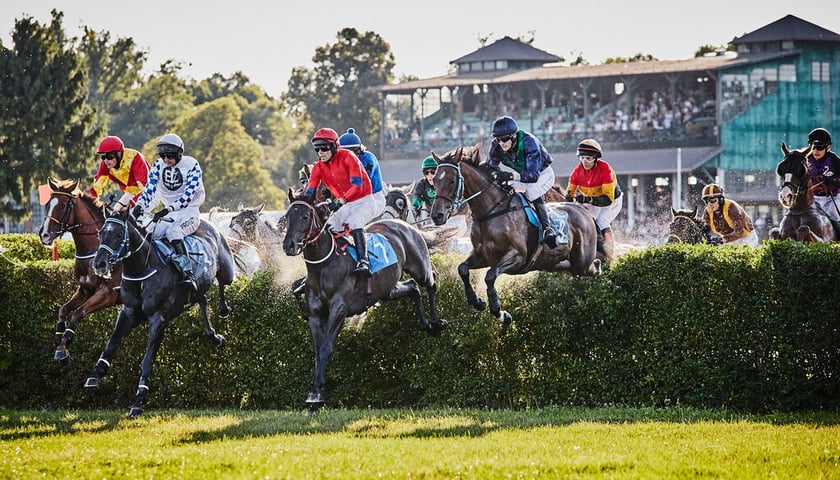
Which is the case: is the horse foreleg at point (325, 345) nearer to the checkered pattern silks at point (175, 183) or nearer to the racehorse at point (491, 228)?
the racehorse at point (491, 228)

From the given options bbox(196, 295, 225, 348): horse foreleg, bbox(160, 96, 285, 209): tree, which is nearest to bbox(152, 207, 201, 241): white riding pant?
bbox(196, 295, 225, 348): horse foreleg

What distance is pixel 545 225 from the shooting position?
12898mm

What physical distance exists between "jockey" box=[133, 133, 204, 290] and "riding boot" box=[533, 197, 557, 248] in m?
3.53

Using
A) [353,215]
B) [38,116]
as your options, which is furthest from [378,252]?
[38,116]

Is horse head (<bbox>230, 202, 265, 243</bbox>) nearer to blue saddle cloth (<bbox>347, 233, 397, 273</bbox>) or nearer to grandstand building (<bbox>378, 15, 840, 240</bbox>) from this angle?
blue saddle cloth (<bbox>347, 233, 397, 273</bbox>)

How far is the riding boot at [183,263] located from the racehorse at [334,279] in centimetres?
120

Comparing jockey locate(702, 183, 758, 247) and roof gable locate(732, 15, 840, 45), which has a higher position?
roof gable locate(732, 15, 840, 45)

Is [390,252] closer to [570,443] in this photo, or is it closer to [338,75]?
[570,443]

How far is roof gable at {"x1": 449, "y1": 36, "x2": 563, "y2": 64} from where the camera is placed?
5966cm

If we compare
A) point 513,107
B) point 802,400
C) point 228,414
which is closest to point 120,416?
point 228,414

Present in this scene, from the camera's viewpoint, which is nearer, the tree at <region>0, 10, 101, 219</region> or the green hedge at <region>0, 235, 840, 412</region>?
the green hedge at <region>0, 235, 840, 412</region>

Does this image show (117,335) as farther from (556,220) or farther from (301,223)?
(556,220)

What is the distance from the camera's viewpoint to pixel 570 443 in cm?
964

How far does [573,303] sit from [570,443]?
9.90 ft
